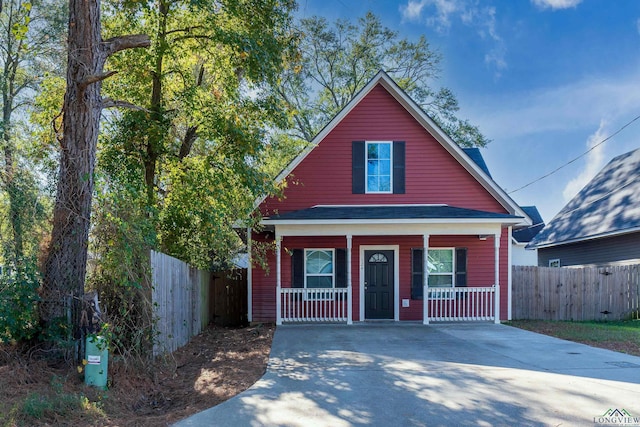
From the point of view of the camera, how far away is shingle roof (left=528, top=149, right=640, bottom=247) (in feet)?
52.4

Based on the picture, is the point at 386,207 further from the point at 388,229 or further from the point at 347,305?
the point at 347,305

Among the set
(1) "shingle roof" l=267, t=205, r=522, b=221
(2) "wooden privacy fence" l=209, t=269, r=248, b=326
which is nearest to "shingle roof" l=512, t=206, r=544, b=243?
(1) "shingle roof" l=267, t=205, r=522, b=221

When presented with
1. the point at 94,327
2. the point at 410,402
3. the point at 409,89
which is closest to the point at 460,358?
the point at 410,402

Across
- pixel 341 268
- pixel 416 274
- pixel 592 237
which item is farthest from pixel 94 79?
pixel 592 237

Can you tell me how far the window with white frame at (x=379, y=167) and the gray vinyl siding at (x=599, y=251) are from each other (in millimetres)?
8916

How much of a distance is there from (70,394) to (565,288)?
14.1 metres

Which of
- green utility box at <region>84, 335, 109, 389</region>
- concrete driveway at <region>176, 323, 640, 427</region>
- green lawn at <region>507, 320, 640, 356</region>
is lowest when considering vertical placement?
A: green lawn at <region>507, 320, 640, 356</region>

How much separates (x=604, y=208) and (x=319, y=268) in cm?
1183

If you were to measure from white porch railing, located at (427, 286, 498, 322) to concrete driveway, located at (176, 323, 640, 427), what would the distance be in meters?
3.07

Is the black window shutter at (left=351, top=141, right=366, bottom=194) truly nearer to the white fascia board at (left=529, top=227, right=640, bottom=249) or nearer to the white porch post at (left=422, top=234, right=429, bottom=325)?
the white porch post at (left=422, top=234, right=429, bottom=325)

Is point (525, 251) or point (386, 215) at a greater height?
point (386, 215)

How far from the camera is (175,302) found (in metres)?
8.79

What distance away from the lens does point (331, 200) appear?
1340 cm

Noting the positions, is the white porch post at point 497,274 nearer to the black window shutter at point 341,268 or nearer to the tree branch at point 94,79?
the black window shutter at point 341,268
